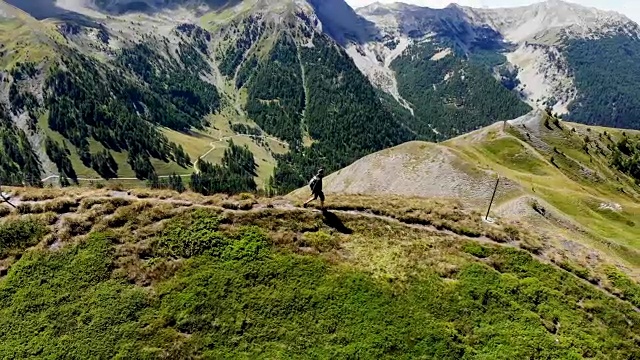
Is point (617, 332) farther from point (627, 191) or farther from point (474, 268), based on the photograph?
point (627, 191)

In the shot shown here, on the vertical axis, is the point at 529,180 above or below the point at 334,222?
below

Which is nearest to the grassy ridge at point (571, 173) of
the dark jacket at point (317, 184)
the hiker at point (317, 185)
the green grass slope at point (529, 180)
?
the green grass slope at point (529, 180)

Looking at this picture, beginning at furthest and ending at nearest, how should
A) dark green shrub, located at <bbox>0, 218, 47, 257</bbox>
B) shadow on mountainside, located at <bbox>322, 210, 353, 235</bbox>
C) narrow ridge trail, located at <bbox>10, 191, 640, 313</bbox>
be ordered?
shadow on mountainside, located at <bbox>322, 210, 353, 235</bbox>, narrow ridge trail, located at <bbox>10, 191, 640, 313</bbox>, dark green shrub, located at <bbox>0, 218, 47, 257</bbox>

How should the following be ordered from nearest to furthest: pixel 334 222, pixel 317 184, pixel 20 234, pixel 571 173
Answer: pixel 20 234 → pixel 317 184 → pixel 334 222 → pixel 571 173

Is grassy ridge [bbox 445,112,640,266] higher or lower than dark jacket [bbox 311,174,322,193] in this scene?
lower

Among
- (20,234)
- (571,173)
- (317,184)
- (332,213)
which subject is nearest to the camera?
(20,234)

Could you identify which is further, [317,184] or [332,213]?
[332,213]

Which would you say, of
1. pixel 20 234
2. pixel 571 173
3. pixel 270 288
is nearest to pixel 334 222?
pixel 270 288

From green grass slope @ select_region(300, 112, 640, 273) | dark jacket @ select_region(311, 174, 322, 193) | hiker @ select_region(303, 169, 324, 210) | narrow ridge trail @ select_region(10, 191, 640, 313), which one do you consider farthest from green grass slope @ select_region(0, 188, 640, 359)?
green grass slope @ select_region(300, 112, 640, 273)

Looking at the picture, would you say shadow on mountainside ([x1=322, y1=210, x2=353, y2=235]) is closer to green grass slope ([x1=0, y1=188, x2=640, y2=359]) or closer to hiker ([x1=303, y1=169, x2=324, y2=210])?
green grass slope ([x1=0, y1=188, x2=640, y2=359])

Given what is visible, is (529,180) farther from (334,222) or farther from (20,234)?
(20,234)
